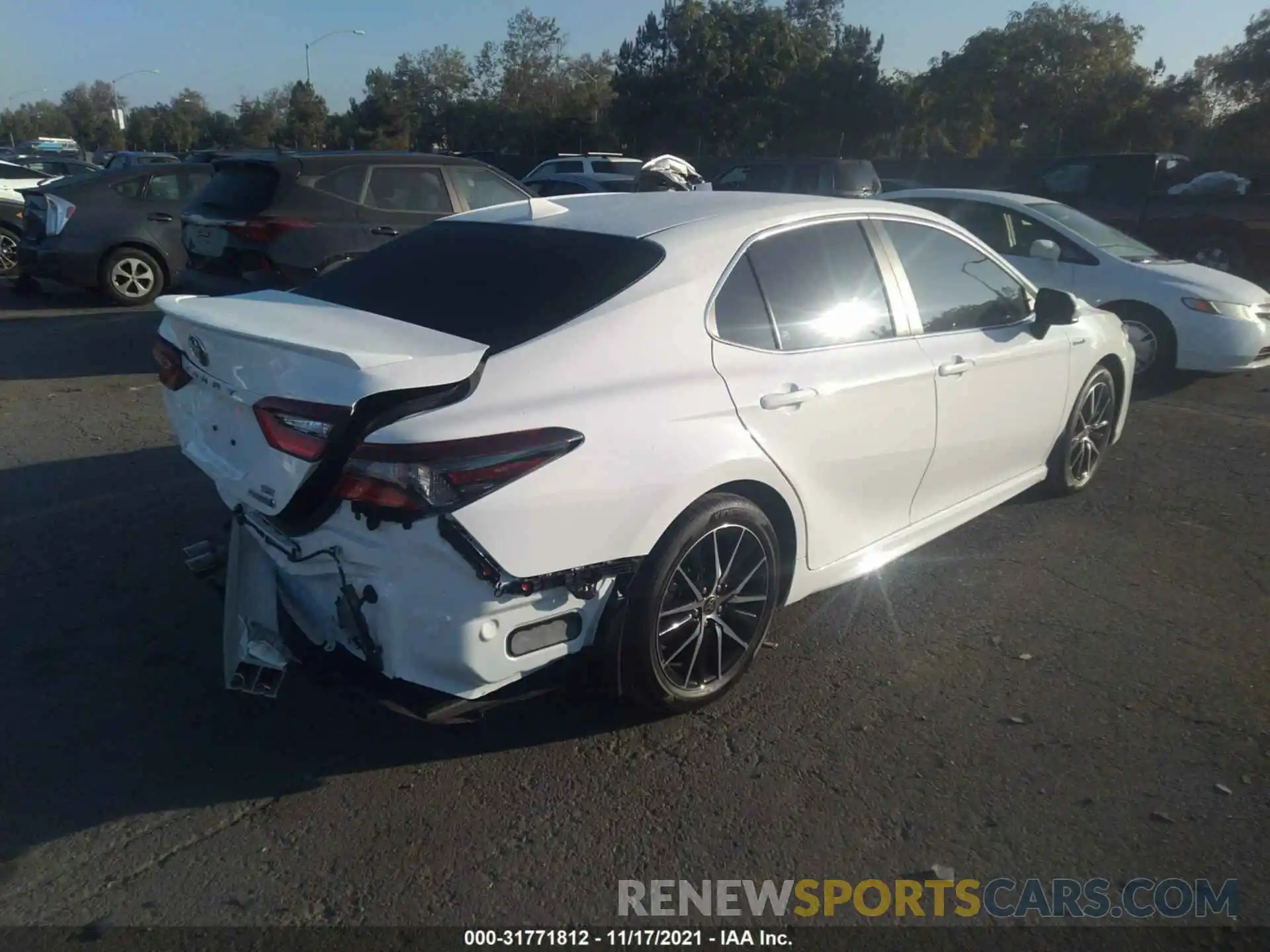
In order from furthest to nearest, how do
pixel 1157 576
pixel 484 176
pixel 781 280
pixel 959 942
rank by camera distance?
pixel 484 176 → pixel 1157 576 → pixel 781 280 → pixel 959 942

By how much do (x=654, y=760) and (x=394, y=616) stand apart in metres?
A: 1.03

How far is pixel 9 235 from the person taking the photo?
14.0m

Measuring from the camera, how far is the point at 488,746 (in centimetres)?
343

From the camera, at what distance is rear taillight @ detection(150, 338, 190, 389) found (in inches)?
143

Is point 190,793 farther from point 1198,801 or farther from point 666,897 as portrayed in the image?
point 1198,801

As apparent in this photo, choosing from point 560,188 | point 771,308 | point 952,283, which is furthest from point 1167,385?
point 560,188

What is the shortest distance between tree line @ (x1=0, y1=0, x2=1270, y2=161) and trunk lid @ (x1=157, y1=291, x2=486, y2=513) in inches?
1686

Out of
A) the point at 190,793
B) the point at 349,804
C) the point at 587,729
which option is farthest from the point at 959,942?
the point at 190,793

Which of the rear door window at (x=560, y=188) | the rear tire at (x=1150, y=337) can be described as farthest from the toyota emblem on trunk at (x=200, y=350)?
the rear door window at (x=560, y=188)

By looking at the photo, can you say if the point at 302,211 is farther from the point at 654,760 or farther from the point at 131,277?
the point at 654,760

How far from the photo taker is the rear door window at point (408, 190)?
926 centimetres

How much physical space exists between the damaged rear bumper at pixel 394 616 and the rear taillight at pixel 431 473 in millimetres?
82

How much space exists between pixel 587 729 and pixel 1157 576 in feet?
9.72

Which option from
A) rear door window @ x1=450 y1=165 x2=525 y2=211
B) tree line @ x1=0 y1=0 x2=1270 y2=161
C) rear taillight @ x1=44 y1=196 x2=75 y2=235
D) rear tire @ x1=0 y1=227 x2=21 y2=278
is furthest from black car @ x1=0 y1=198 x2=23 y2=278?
tree line @ x1=0 y1=0 x2=1270 y2=161
